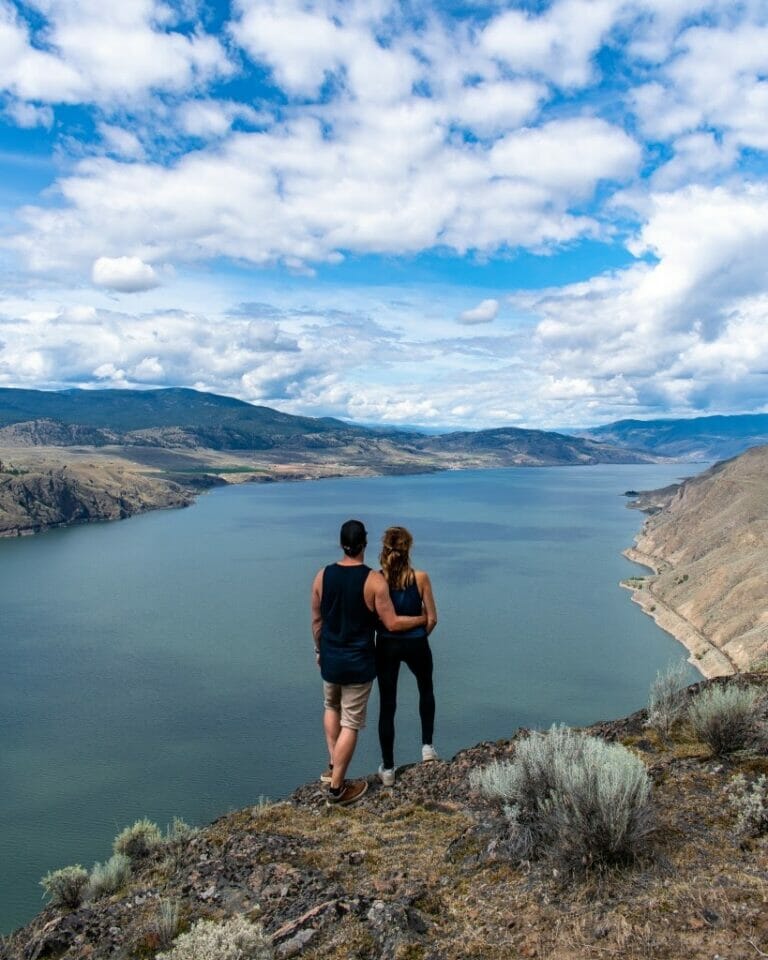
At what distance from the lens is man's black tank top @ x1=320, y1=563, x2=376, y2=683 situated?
6.22 metres

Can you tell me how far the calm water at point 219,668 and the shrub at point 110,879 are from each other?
45.1 ft

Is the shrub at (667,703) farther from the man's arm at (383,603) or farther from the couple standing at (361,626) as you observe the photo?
the man's arm at (383,603)

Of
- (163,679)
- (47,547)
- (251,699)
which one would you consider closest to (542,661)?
(251,699)

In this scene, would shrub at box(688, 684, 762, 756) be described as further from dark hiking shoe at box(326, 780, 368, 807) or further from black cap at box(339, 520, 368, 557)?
black cap at box(339, 520, 368, 557)

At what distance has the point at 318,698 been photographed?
33.1 m

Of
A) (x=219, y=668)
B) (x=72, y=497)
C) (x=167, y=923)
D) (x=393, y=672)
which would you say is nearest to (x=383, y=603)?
(x=393, y=672)

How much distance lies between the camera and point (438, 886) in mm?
5055

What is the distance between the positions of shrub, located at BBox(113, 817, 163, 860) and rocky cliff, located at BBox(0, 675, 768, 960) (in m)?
0.61

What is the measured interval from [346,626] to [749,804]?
347 cm

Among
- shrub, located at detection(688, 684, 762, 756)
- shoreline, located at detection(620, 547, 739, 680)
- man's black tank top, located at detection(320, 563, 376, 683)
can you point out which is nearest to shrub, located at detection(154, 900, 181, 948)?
man's black tank top, located at detection(320, 563, 376, 683)

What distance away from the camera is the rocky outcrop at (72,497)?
334ft

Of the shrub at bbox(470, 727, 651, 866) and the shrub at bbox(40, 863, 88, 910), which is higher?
the shrub at bbox(470, 727, 651, 866)

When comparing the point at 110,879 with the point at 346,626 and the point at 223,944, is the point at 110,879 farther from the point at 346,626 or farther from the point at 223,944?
the point at 346,626

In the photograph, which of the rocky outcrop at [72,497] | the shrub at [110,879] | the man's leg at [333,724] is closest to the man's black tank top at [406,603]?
the man's leg at [333,724]
